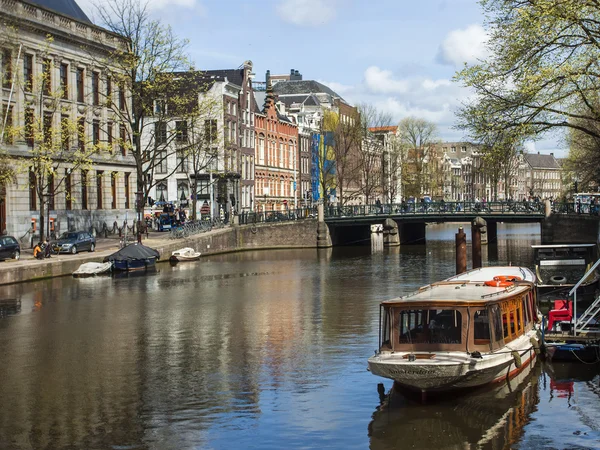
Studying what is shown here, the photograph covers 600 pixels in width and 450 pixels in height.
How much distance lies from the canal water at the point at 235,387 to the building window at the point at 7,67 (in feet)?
63.5

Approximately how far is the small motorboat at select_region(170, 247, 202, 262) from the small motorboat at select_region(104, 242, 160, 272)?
5638mm

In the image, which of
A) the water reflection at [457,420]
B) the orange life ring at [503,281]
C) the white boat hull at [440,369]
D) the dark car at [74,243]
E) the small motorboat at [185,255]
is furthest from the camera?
the small motorboat at [185,255]

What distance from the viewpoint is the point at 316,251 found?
8775cm

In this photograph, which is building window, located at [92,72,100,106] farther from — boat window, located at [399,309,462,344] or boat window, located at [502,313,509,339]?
boat window, located at [399,309,462,344]

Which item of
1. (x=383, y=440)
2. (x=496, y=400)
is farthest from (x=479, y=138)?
(x=383, y=440)

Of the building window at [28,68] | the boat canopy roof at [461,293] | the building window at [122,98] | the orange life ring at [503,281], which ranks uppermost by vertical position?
the building window at [28,68]

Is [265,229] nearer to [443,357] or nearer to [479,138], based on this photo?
[479,138]

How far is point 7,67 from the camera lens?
63.1 m

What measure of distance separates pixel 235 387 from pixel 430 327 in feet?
19.4

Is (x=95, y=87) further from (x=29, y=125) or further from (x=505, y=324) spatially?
(x=505, y=324)

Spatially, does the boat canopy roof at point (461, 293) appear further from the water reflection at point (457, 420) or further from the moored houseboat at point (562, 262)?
the moored houseboat at point (562, 262)

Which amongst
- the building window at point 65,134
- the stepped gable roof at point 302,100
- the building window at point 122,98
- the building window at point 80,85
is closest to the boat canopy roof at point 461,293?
the building window at point 65,134

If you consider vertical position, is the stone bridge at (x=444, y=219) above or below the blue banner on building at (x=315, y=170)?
below

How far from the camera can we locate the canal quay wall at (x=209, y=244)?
175ft
